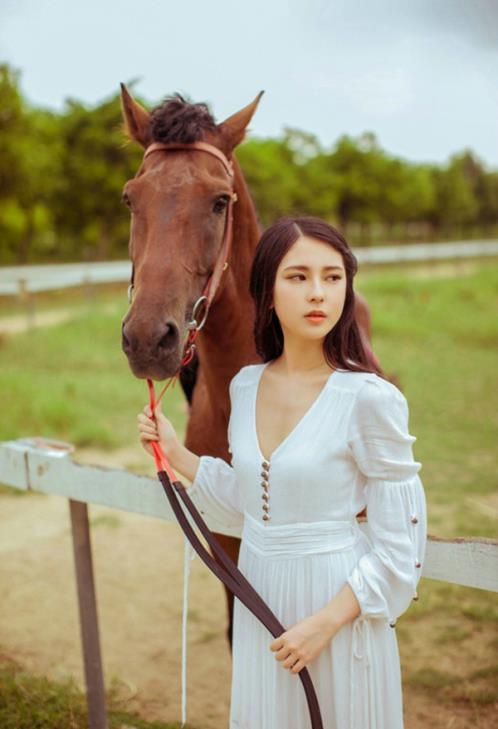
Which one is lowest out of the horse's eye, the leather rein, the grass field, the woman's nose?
the grass field

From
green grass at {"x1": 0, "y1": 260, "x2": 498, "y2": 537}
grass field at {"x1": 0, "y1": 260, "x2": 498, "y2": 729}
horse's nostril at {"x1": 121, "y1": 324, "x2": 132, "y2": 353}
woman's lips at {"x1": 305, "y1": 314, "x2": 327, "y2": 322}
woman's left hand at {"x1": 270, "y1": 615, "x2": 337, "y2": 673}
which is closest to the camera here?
woman's left hand at {"x1": 270, "y1": 615, "x2": 337, "y2": 673}

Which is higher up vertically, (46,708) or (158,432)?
(158,432)

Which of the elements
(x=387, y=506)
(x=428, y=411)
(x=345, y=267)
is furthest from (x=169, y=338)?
(x=428, y=411)

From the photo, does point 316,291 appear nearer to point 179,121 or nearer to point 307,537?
point 307,537

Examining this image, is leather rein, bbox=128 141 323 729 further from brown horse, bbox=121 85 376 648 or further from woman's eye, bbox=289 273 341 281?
woman's eye, bbox=289 273 341 281

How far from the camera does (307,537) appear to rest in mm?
1621

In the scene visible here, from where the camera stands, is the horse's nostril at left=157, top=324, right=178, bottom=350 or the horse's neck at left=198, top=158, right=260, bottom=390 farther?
the horse's neck at left=198, top=158, right=260, bottom=390

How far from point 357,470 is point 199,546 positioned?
474mm

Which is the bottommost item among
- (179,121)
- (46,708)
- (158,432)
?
(46,708)

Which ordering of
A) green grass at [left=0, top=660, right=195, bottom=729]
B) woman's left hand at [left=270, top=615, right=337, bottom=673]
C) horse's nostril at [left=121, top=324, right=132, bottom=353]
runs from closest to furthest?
1. woman's left hand at [left=270, top=615, right=337, bottom=673]
2. horse's nostril at [left=121, top=324, right=132, bottom=353]
3. green grass at [left=0, top=660, right=195, bottom=729]

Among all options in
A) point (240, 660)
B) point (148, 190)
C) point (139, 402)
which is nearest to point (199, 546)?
point (240, 660)

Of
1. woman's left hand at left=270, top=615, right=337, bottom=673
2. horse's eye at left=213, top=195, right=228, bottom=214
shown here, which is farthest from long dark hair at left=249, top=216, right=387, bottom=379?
woman's left hand at left=270, top=615, right=337, bottom=673

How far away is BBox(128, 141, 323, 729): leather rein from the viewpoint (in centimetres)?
159

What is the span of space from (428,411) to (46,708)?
6415 millimetres
